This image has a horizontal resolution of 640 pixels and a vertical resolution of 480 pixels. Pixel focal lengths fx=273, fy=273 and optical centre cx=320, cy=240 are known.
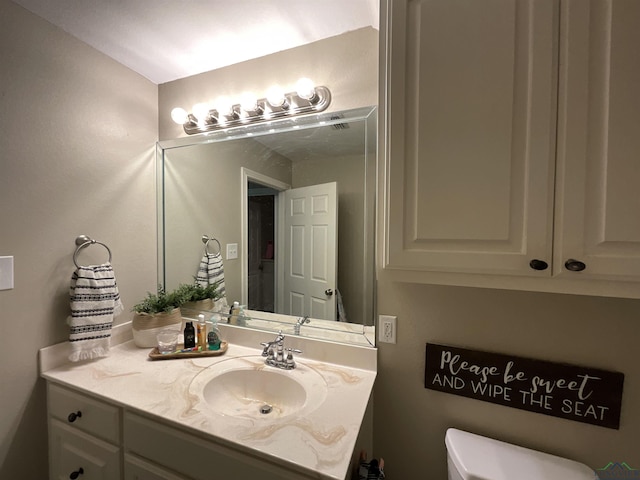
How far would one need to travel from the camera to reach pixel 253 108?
4.40ft

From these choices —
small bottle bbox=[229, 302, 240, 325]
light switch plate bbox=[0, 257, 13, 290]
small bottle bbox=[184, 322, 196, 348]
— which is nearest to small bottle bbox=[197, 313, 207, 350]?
small bottle bbox=[184, 322, 196, 348]

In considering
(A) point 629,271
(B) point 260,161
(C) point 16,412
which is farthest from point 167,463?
(A) point 629,271

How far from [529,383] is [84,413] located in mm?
1605

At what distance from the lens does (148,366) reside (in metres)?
1.18

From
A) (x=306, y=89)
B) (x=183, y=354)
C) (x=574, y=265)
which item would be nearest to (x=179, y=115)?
(x=306, y=89)

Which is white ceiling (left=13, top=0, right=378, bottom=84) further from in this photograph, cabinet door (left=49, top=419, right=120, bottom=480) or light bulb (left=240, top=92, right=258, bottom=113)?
cabinet door (left=49, top=419, right=120, bottom=480)

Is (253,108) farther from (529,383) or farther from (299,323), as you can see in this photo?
(529,383)

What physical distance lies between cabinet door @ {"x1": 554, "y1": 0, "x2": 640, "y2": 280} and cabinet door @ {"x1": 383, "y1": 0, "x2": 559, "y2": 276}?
30mm

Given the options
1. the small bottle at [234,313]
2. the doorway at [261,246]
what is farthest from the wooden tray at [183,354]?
the doorway at [261,246]

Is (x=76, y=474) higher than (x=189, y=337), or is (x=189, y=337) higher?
(x=189, y=337)

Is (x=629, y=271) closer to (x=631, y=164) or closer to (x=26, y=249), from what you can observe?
(x=631, y=164)

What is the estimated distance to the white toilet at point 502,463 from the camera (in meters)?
0.82

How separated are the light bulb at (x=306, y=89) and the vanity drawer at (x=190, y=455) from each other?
133cm

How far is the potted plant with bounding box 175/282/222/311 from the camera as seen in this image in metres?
1.53
